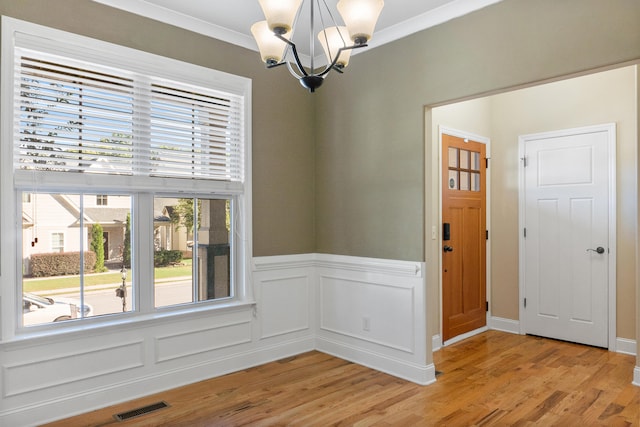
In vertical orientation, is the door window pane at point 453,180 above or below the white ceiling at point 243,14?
below

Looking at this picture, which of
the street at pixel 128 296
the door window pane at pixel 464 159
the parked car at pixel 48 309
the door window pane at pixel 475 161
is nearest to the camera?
the parked car at pixel 48 309

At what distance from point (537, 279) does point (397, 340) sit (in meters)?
2.07

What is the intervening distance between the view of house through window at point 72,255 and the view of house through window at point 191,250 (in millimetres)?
253

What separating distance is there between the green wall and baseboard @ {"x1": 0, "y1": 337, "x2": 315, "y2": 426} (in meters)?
0.92

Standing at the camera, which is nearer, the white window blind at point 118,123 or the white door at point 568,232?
the white window blind at point 118,123

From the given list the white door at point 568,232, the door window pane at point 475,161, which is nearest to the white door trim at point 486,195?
the door window pane at point 475,161

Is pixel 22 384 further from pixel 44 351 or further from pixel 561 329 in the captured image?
pixel 561 329

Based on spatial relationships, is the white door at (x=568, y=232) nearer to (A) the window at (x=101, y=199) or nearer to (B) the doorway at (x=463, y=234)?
(B) the doorway at (x=463, y=234)

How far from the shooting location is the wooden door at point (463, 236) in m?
4.37

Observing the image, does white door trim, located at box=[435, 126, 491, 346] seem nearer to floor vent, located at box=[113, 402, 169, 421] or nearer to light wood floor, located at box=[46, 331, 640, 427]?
light wood floor, located at box=[46, 331, 640, 427]

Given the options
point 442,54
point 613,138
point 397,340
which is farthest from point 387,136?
point 613,138

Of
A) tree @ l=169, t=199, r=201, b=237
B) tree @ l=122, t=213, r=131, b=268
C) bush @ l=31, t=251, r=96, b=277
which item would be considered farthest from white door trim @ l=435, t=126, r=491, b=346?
bush @ l=31, t=251, r=96, b=277

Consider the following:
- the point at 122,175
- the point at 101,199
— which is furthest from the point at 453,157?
the point at 101,199

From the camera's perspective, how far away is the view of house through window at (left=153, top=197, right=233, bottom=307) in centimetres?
339
